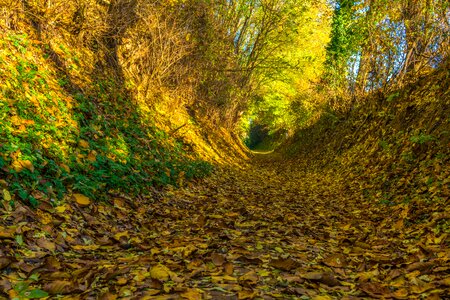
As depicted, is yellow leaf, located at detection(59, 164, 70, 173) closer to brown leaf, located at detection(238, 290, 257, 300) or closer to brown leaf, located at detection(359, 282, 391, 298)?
brown leaf, located at detection(238, 290, 257, 300)

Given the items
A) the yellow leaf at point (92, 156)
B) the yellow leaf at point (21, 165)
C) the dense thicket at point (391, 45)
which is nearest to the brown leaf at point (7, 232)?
the yellow leaf at point (21, 165)

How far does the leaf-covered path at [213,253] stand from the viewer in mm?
2873

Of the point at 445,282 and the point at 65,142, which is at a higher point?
the point at 445,282

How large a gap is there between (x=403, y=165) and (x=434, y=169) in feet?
4.80

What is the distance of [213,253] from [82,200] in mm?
2112

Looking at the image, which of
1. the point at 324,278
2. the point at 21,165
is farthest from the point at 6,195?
the point at 324,278

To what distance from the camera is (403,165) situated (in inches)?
323

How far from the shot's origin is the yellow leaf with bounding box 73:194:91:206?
4820 millimetres

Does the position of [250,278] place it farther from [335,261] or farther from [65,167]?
[65,167]

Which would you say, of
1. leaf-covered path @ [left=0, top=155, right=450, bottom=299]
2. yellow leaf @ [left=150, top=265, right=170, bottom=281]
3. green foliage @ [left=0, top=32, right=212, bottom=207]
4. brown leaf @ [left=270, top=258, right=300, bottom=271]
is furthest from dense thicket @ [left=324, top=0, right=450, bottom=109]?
yellow leaf @ [left=150, top=265, right=170, bottom=281]

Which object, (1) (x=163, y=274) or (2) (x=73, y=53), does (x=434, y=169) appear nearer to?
(1) (x=163, y=274)

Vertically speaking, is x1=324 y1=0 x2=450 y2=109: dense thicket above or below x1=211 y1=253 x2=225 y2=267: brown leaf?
above

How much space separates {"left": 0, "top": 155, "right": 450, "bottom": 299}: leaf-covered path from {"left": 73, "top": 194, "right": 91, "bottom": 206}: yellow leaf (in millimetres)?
54

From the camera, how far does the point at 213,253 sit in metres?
3.77
